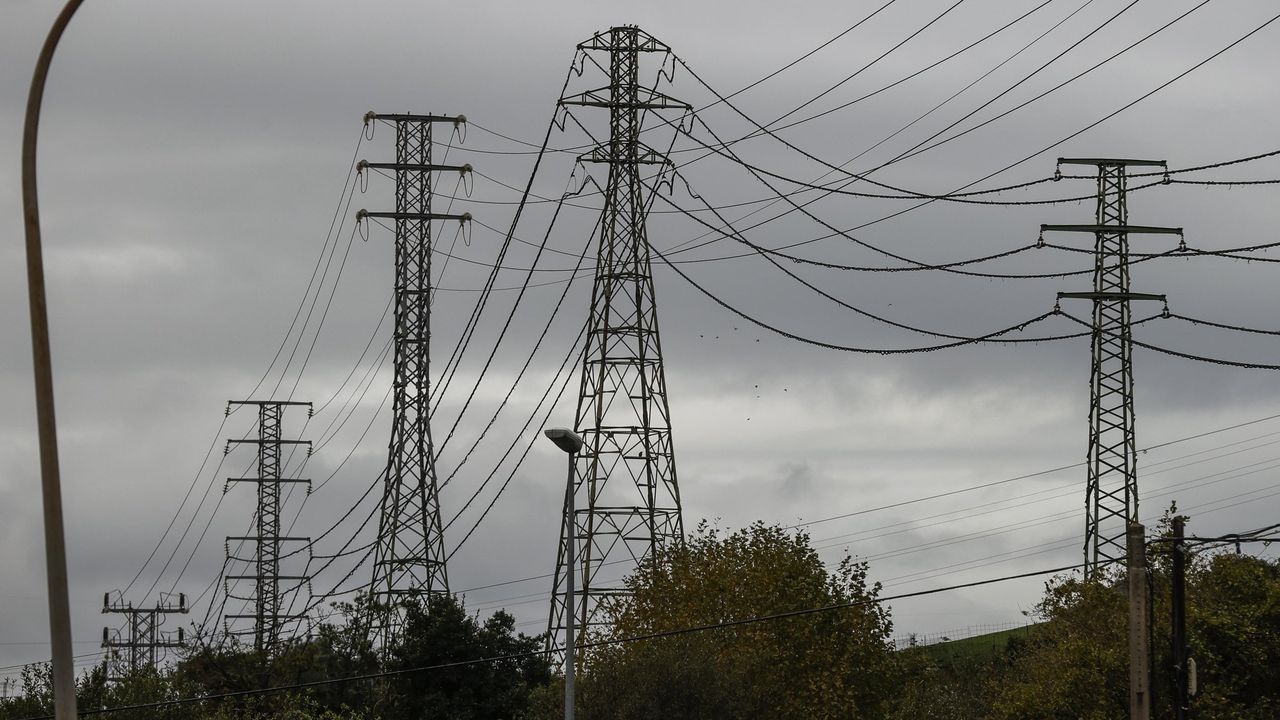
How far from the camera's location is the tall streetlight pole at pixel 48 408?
18.8 meters

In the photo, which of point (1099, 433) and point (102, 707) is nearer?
point (1099, 433)

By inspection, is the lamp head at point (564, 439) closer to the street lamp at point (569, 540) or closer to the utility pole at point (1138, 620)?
the street lamp at point (569, 540)

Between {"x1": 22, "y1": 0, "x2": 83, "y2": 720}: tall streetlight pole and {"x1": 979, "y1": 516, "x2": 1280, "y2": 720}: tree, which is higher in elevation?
{"x1": 22, "y1": 0, "x2": 83, "y2": 720}: tall streetlight pole

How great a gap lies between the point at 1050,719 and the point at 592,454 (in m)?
15.7

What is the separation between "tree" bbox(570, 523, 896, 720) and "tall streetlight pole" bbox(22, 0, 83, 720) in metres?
29.6

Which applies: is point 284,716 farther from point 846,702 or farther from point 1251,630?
point 1251,630

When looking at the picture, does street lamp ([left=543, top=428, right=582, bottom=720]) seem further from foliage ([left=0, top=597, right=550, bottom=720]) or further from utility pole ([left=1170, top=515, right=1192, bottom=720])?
foliage ([left=0, top=597, right=550, bottom=720])

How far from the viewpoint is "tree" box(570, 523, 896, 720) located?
4806 centimetres

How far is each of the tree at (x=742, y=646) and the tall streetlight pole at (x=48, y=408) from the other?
29640 mm

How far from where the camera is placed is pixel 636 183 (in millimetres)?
52531

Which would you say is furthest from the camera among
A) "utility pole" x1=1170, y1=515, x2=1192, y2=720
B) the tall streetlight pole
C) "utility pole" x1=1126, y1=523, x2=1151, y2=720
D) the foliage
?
the foliage

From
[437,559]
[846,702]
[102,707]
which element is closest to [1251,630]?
[846,702]

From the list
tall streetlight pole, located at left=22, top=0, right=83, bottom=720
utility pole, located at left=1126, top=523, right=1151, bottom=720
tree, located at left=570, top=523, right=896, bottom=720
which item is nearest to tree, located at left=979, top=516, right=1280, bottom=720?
tree, located at left=570, top=523, right=896, bottom=720

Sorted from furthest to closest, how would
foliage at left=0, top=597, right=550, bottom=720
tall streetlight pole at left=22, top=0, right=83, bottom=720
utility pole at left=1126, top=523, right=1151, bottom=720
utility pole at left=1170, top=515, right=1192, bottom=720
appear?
foliage at left=0, top=597, right=550, bottom=720 < utility pole at left=1170, top=515, right=1192, bottom=720 < utility pole at left=1126, top=523, right=1151, bottom=720 < tall streetlight pole at left=22, top=0, right=83, bottom=720
